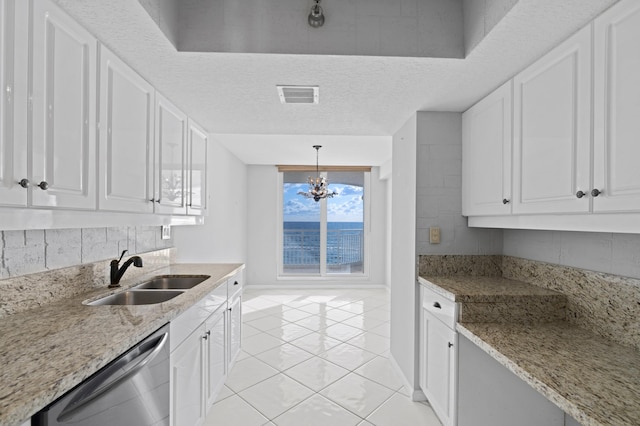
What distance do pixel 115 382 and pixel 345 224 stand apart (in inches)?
226

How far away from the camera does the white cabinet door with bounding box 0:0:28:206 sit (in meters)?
1.00

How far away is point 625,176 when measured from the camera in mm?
1157

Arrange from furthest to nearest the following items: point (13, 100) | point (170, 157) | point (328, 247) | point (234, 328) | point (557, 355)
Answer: point (328, 247)
point (234, 328)
point (170, 157)
point (557, 355)
point (13, 100)

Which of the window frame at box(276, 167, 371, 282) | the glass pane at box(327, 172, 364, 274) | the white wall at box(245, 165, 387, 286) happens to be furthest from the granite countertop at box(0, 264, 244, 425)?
the glass pane at box(327, 172, 364, 274)

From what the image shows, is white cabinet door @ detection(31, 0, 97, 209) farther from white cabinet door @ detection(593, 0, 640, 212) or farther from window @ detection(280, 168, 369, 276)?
window @ detection(280, 168, 369, 276)

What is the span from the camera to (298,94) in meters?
2.09

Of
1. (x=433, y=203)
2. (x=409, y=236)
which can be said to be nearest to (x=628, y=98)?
(x=433, y=203)

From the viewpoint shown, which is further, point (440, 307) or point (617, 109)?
point (440, 307)

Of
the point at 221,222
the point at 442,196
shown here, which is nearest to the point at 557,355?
the point at 442,196

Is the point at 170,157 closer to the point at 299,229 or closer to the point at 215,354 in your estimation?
the point at 215,354

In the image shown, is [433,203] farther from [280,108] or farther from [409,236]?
[280,108]

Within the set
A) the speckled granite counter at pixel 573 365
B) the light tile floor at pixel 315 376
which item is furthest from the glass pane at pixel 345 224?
the speckled granite counter at pixel 573 365

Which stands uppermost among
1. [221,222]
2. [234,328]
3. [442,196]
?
[442,196]

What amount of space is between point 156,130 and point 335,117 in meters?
1.34
